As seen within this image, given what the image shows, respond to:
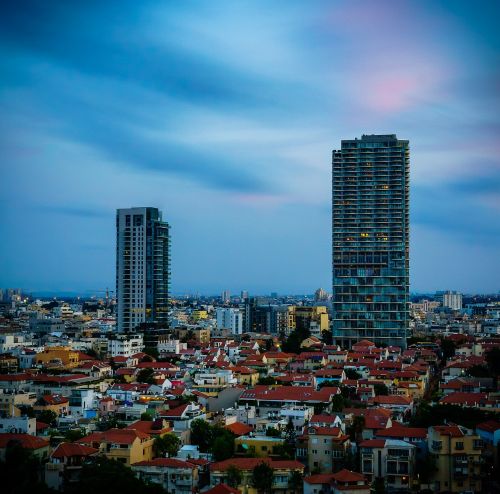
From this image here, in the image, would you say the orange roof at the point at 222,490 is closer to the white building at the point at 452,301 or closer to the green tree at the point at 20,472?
the green tree at the point at 20,472

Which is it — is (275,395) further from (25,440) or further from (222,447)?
(25,440)

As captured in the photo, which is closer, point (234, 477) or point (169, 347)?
point (234, 477)

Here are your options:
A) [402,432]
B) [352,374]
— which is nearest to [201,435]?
[402,432]

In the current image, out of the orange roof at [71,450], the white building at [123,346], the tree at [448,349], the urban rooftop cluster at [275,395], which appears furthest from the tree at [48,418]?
the tree at [448,349]

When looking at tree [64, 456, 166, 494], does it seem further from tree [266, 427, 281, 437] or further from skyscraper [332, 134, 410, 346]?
skyscraper [332, 134, 410, 346]

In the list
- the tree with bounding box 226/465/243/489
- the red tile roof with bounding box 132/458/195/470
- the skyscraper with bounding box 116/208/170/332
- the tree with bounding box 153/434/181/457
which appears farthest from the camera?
the skyscraper with bounding box 116/208/170/332

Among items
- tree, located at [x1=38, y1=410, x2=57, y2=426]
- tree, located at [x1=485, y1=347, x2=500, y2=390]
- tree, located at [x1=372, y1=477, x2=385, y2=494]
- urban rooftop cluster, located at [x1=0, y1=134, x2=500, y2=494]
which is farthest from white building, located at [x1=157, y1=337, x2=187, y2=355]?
tree, located at [x1=372, y1=477, x2=385, y2=494]
